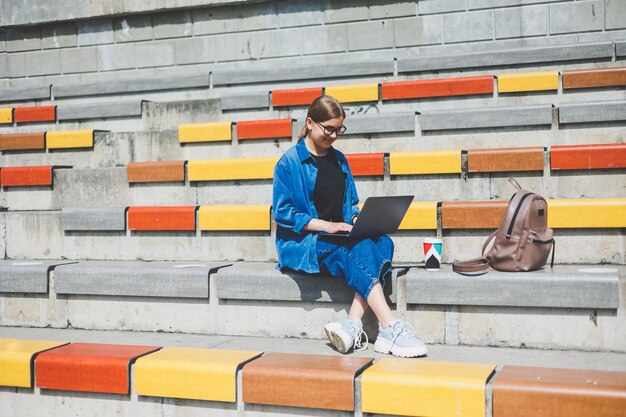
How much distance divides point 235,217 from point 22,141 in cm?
256

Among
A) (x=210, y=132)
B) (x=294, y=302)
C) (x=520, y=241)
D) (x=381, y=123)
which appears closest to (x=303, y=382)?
(x=294, y=302)

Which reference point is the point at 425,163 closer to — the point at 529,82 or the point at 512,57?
the point at 529,82

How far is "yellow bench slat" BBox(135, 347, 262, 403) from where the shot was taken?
2701mm

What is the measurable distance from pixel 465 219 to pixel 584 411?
1447 mm

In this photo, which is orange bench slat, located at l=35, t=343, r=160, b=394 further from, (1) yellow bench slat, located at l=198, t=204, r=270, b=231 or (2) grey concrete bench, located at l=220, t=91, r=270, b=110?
(2) grey concrete bench, located at l=220, t=91, r=270, b=110

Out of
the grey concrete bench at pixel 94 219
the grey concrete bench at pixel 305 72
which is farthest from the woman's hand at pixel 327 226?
the grey concrete bench at pixel 305 72

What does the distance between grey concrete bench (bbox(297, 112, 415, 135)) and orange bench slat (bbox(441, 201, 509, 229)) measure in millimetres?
1194

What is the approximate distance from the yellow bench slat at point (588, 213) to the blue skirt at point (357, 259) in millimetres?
890

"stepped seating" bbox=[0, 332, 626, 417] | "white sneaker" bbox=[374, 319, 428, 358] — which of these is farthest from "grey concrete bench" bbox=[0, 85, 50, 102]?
"white sneaker" bbox=[374, 319, 428, 358]

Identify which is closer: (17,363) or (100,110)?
(17,363)

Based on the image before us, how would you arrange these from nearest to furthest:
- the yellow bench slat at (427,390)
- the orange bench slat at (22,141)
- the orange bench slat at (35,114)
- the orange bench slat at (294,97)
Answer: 1. the yellow bench slat at (427,390)
2. the orange bench slat at (22,141)
3. the orange bench slat at (294,97)
4. the orange bench slat at (35,114)

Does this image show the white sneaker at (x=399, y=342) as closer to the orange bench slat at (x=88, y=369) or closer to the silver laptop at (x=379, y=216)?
the silver laptop at (x=379, y=216)

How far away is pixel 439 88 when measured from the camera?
5.50 m

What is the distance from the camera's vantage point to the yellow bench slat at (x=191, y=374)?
2.70 m
